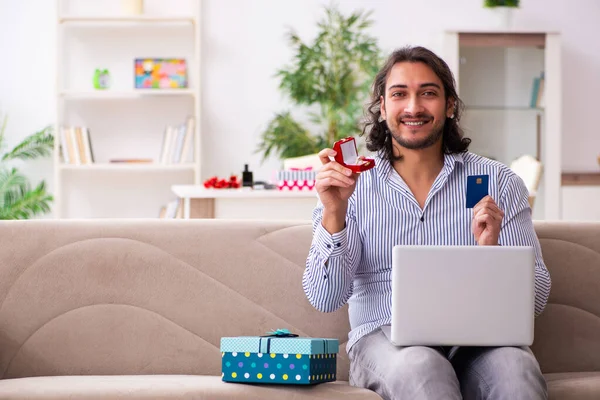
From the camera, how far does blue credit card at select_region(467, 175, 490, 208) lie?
2.12m

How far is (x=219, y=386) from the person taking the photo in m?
2.00

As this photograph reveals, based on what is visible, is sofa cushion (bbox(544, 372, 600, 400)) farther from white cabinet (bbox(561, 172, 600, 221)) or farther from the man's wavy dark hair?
white cabinet (bbox(561, 172, 600, 221))

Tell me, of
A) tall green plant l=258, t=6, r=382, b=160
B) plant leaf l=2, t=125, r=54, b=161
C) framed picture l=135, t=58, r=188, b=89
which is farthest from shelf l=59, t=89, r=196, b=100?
tall green plant l=258, t=6, r=382, b=160

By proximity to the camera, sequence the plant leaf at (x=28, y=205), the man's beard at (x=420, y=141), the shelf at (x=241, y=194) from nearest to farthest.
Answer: the man's beard at (x=420, y=141)
the shelf at (x=241, y=194)
the plant leaf at (x=28, y=205)

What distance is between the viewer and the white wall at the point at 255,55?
6.68 metres

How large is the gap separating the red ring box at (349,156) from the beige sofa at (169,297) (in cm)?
38

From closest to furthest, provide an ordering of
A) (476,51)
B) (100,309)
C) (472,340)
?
(472,340) → (100,309) → (476,51)

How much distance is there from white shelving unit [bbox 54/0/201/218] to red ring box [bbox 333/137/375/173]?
179 inches

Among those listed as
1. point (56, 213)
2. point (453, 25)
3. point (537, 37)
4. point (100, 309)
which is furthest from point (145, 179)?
point (100, 309)

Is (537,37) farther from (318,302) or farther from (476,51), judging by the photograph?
(318,302)

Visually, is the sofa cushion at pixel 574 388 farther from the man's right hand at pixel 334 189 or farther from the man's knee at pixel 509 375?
the man's right hand at pixel 334 189

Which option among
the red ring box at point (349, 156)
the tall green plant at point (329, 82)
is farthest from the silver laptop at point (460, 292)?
the tall green plant at point (329, 82)

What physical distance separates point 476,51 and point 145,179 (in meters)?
2.61

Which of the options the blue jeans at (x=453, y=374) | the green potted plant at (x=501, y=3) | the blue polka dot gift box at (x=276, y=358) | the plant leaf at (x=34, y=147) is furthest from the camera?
the green potted plant at (x=501, y=3)
